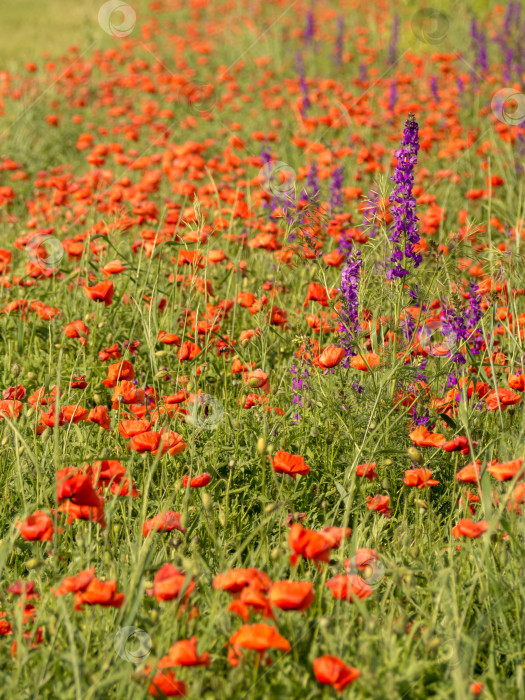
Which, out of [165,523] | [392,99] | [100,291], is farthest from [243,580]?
[392,99]

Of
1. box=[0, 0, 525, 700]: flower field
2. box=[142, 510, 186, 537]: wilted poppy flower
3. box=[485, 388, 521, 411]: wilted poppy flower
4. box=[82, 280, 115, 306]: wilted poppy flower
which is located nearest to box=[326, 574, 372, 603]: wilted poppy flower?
box=[0, 0, 525, 700]: flower field

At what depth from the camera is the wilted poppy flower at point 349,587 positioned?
1.35m

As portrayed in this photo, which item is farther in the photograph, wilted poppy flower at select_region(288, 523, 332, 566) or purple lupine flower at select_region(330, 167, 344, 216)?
purple lupine flower at select_region(330, 167, 344, 216)

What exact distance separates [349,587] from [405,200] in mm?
1128

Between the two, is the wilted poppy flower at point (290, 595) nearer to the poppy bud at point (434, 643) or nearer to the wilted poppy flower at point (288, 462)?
the poppy bud at point (434, 643)

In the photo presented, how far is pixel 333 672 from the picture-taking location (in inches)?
45.3

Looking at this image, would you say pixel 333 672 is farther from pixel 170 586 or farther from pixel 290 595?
pixel 170 586

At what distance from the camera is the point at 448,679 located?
138cm

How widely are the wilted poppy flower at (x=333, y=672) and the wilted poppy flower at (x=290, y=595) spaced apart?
92 mm

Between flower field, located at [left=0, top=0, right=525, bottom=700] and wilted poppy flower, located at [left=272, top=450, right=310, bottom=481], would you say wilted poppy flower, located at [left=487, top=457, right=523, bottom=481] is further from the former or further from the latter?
wilted poppy flower, located at [left=272, top=450, right=310, bottom=481]

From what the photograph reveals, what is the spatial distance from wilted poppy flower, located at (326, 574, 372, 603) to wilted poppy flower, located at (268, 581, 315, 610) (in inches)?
5.4

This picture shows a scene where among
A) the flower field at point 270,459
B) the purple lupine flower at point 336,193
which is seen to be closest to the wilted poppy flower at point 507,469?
the flower field at point 270,459

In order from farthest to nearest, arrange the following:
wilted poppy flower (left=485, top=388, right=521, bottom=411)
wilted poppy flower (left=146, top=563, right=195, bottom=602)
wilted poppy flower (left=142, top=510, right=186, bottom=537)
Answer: wilted poppy flower (left=485, top=388, right=521, bottom=411) < wilted poppy flower (left=142, top=510, right=186, bottom=537) < wilted poppy flower (left=146, top=563, right=195, bottom=602)

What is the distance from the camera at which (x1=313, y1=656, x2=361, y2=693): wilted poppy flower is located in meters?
1.15
